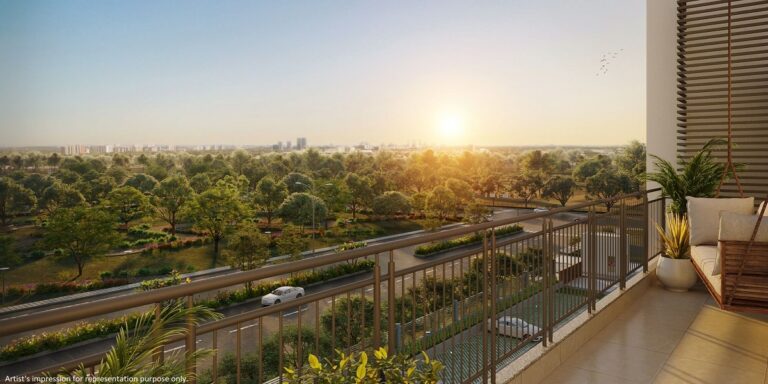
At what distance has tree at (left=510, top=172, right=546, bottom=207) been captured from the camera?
44553 millimetres

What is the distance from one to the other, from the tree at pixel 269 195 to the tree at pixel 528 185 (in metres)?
21.9

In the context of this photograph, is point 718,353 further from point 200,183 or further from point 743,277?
point 200,183

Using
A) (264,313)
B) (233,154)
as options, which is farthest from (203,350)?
(233,154)

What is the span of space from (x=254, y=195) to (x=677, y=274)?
1754 inches

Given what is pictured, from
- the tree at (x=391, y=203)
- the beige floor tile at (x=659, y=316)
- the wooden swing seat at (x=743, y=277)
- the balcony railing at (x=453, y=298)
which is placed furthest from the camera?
the tree at (x=391, y=203)

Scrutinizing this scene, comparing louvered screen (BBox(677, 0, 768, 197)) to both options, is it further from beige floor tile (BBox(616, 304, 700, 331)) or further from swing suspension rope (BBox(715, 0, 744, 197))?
beige floor tile (BBox(616, 304, 700, 331))

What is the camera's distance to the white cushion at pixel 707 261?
3.31 m

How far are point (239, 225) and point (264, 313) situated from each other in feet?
140

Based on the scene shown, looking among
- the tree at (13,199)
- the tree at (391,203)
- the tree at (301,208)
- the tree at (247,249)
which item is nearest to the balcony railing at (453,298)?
the tree at (247,249)

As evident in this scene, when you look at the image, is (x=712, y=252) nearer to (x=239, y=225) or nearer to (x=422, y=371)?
(x=422, y=371)

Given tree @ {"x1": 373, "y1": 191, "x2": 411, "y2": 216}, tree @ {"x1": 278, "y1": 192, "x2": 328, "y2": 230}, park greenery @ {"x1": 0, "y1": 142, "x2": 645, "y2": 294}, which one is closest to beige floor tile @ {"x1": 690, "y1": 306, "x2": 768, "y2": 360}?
park greenery @ {"x1": 0, "y1": 142, "x2": 645, "y2": 294}

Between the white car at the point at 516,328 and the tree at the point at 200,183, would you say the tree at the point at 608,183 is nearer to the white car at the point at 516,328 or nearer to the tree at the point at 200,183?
the tree at the point at 200,183

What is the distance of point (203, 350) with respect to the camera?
131cm

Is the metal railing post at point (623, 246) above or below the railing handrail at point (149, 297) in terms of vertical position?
below
